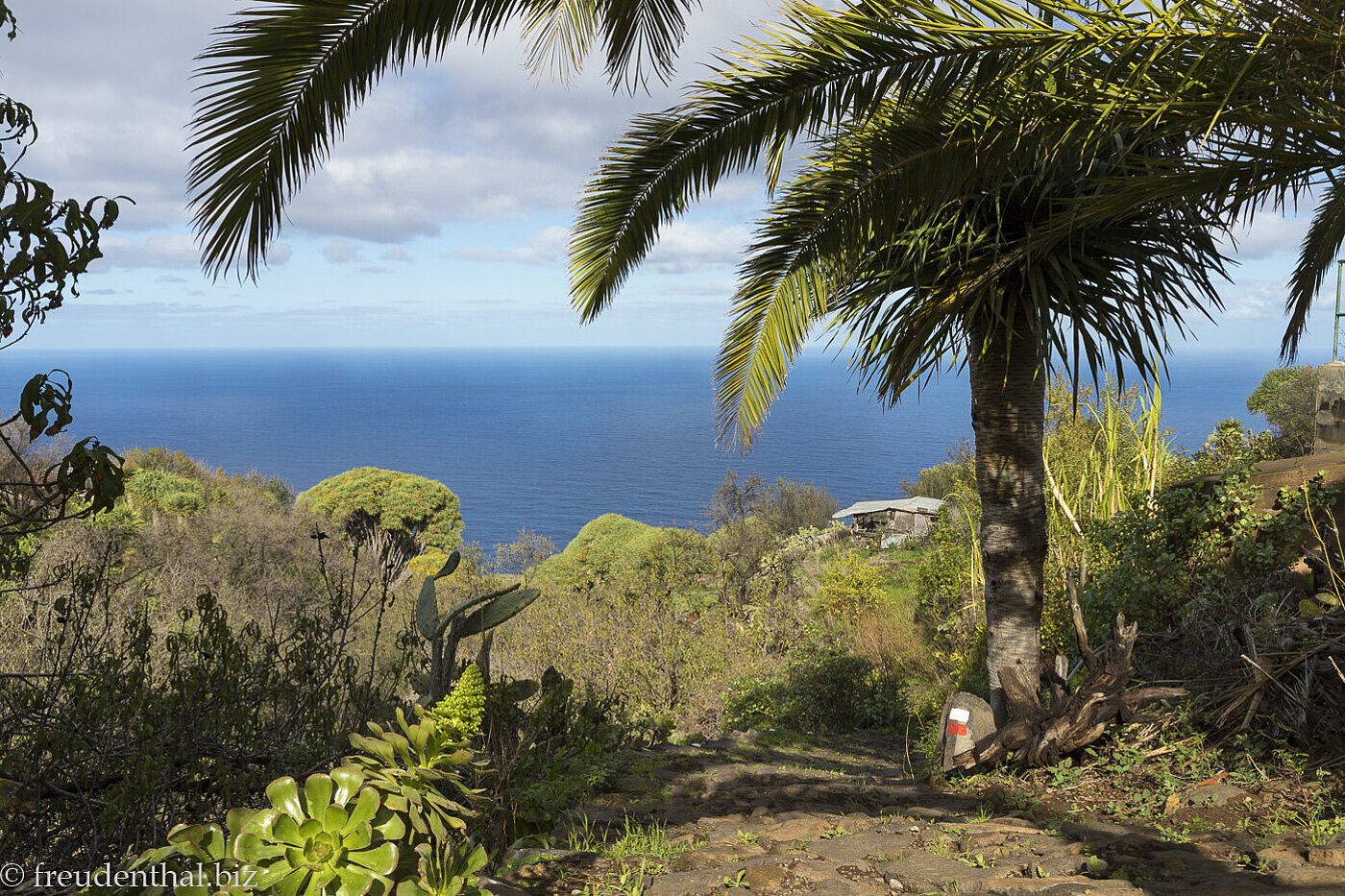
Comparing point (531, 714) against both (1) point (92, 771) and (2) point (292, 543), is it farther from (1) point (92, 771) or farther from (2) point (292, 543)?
(2) point (292, 543)

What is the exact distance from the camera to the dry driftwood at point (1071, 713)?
504 cm

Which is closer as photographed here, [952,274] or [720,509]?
[952,274]

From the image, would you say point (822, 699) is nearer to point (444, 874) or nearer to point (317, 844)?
point (444, 874)

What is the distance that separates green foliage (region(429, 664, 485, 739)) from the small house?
25.3m

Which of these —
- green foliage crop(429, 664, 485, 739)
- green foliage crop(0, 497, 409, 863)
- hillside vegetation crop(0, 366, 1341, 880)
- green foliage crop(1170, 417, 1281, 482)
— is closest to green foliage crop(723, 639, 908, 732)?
hillside vegetation crop(0, 366, 1341, 880)

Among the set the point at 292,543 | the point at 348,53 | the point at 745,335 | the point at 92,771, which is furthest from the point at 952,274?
the point at 292,543

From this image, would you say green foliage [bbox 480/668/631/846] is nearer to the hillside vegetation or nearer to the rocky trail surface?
the hillside vegetation

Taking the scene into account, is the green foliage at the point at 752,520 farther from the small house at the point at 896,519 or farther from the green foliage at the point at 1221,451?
the green foliage at the point at 1221,451

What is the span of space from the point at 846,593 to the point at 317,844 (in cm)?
1133

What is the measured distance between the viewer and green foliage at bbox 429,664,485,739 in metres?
2.39

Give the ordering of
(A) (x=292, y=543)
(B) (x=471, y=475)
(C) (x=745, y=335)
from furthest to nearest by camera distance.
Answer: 1. (B) (x=471, y=475)
2. (A) (x=292, y=543)
3. (C) (x=745, y=335)

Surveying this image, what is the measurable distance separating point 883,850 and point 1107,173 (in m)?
4.28

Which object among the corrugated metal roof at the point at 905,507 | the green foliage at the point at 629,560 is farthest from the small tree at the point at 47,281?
the corrugated metal roof at the point at 905,507

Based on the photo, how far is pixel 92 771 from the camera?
11.9ft
